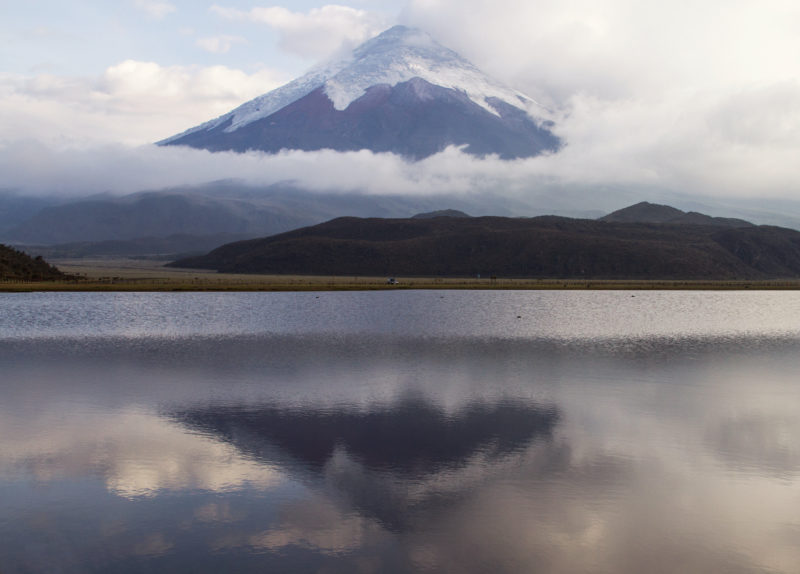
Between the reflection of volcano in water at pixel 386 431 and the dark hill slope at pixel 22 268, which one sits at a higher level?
the dark hill slope at pixel 22 268

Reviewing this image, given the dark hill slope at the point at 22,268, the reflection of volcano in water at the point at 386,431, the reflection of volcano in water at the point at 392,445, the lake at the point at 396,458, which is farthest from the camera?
the dark hill slope at the point at 22,268

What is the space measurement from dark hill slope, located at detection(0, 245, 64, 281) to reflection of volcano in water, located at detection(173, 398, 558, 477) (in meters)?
94.2

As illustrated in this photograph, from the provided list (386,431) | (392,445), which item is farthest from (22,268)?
(392,445)

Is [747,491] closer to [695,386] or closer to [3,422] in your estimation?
[695,386]

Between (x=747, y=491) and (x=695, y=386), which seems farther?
(x=695, y=386)

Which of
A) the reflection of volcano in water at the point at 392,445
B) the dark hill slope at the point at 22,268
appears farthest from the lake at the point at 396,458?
the dark hill slope at the point at 22,268

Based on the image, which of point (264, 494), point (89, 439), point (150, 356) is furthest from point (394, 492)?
point (150, 356)

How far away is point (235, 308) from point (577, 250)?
143764 mm

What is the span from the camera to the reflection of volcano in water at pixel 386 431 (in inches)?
761

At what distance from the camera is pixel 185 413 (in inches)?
953

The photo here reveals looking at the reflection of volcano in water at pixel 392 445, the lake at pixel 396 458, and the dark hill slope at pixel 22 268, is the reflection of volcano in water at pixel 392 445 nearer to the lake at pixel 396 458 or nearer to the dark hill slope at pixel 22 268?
the lake at pixel 396 458

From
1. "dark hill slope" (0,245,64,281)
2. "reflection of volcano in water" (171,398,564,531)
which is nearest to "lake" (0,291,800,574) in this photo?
"reflection of volcano in water" (171,398,564,531)

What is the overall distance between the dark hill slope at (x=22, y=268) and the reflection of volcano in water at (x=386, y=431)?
94175 millimetres

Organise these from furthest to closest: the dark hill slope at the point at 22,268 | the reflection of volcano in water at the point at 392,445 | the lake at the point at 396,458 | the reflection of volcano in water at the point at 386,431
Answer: the dark hill slope at the point at 22,268
the reflection of volcano in water at the point at 386,431
the reflection of volcano in water at the point at 392,445
the lake at the point at 396,458
